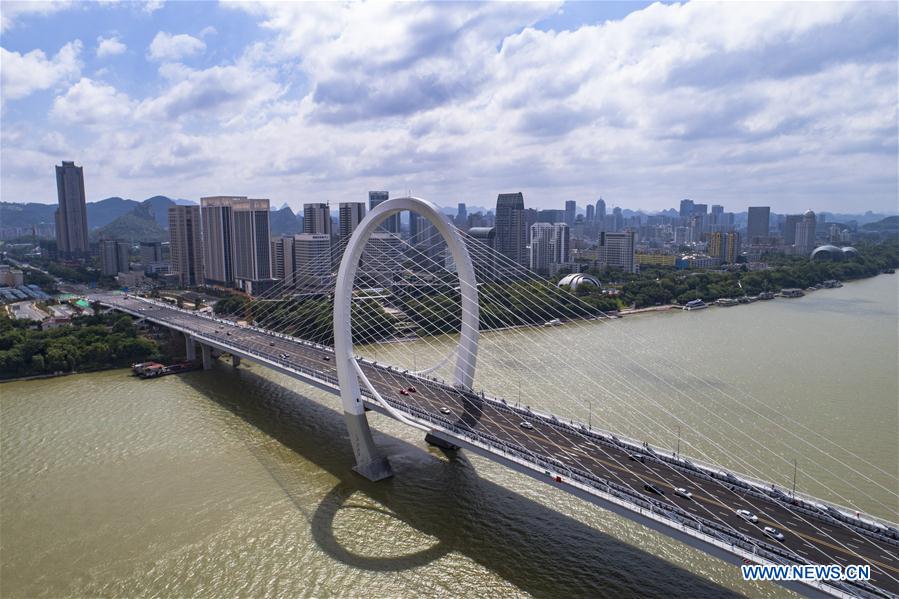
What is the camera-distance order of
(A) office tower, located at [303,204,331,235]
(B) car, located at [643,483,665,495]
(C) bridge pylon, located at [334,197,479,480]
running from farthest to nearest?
(A) office tower, located at [303,204,331,235] < (C) bridge pylon, located at [334,197,479,480] < (B) car, located at [643,483,665,495]

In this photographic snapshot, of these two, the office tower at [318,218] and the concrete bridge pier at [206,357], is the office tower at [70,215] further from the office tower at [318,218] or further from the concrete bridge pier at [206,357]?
the concrete bridge pier at [206,357]

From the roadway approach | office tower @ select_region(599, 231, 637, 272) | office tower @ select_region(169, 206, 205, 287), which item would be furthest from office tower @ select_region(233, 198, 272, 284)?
office tower @ select_region(599, 231, 637, 272)

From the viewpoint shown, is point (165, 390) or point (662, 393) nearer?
point (662, 393)

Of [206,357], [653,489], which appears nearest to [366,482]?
[653,489]

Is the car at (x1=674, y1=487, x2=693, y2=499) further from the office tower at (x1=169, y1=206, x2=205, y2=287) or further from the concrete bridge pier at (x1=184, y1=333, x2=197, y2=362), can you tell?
the office tower at (x1=169, y1=206, x2=205, y2=287)

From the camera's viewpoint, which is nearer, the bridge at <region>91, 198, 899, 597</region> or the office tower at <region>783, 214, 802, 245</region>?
the bridge at <region>91, 198, 899, 597</region>

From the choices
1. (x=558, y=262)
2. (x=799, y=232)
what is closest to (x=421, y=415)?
(x=558, y=262)

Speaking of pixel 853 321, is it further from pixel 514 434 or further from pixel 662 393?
pixel 514 434
